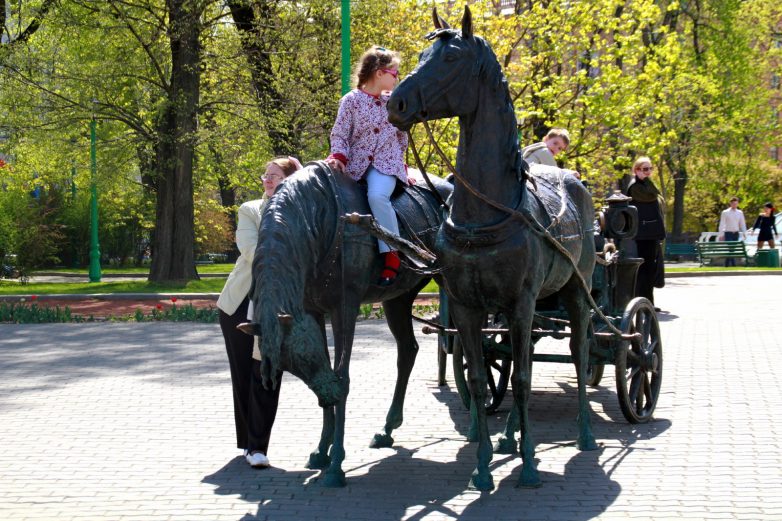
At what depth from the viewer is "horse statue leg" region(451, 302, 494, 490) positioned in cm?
611

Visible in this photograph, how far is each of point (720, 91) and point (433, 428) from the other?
3738cm

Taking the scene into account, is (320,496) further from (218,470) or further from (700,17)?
(700,17)

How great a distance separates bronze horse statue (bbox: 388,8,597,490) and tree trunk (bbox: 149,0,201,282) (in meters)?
18.0

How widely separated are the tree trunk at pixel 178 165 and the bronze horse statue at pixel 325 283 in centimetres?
1690

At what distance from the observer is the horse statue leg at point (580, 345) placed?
719cm

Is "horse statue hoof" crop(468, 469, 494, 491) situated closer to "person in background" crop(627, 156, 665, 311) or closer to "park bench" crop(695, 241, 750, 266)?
"person in background" crop(627, 156, 665, 311)

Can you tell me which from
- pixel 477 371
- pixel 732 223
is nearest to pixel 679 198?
pixel 732 223

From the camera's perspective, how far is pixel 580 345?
7211mm

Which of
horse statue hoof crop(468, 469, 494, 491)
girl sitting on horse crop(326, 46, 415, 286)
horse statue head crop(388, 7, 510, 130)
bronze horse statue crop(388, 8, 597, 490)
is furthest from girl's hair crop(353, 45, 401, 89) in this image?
horse statue hoof crop(468, 469, 494, 491)

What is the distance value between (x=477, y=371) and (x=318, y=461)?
1.35 metres

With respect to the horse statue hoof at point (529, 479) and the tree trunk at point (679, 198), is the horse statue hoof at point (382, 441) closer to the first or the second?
the horse statue hoof at point (529, 479)

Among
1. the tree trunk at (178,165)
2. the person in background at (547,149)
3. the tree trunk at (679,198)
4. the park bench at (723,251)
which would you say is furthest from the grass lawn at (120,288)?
the tree trunk at (679,198)

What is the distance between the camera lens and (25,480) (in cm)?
646

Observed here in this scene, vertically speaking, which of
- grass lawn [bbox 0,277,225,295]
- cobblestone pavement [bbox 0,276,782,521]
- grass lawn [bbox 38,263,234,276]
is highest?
grass lawn [bbox 38,263,234,276]
